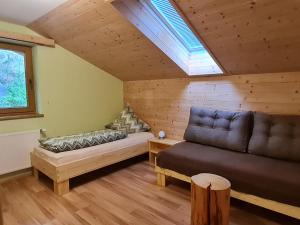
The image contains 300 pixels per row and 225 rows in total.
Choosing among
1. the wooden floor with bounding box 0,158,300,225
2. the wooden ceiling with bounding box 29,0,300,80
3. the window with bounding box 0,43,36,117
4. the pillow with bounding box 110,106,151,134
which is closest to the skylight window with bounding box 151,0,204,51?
the wooden ceiling with bounding box 29,0,300,80

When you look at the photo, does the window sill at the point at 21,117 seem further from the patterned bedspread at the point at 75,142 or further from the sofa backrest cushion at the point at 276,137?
the sofa backrest cushion at the point at 276,137

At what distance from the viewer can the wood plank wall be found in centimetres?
247

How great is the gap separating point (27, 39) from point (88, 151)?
170 cm

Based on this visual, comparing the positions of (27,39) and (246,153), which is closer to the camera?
(246,153)

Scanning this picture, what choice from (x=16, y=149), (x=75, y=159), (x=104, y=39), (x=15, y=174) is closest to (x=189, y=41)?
(x=104, y=39)

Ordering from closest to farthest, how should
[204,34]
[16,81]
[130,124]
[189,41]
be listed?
[204,34], [189,41], [16,81], [130,124]

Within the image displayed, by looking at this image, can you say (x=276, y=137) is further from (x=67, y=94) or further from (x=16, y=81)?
(x=16, y=81)

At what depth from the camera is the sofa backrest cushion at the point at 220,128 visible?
2.52m

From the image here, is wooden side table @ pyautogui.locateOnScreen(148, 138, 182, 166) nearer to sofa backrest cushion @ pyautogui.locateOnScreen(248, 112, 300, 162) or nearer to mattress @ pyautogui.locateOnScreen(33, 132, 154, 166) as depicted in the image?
mattress @ pyautogui.locateOnScreen(33, 132, 154, 166)

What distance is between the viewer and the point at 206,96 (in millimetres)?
3113

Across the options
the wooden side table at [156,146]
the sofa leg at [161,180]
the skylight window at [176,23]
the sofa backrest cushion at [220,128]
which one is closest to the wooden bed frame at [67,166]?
the wooden side table at [156,146]

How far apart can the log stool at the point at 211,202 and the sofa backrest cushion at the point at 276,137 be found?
3.09 feet

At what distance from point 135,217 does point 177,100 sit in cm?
191

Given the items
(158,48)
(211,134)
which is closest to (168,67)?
(158,48)
